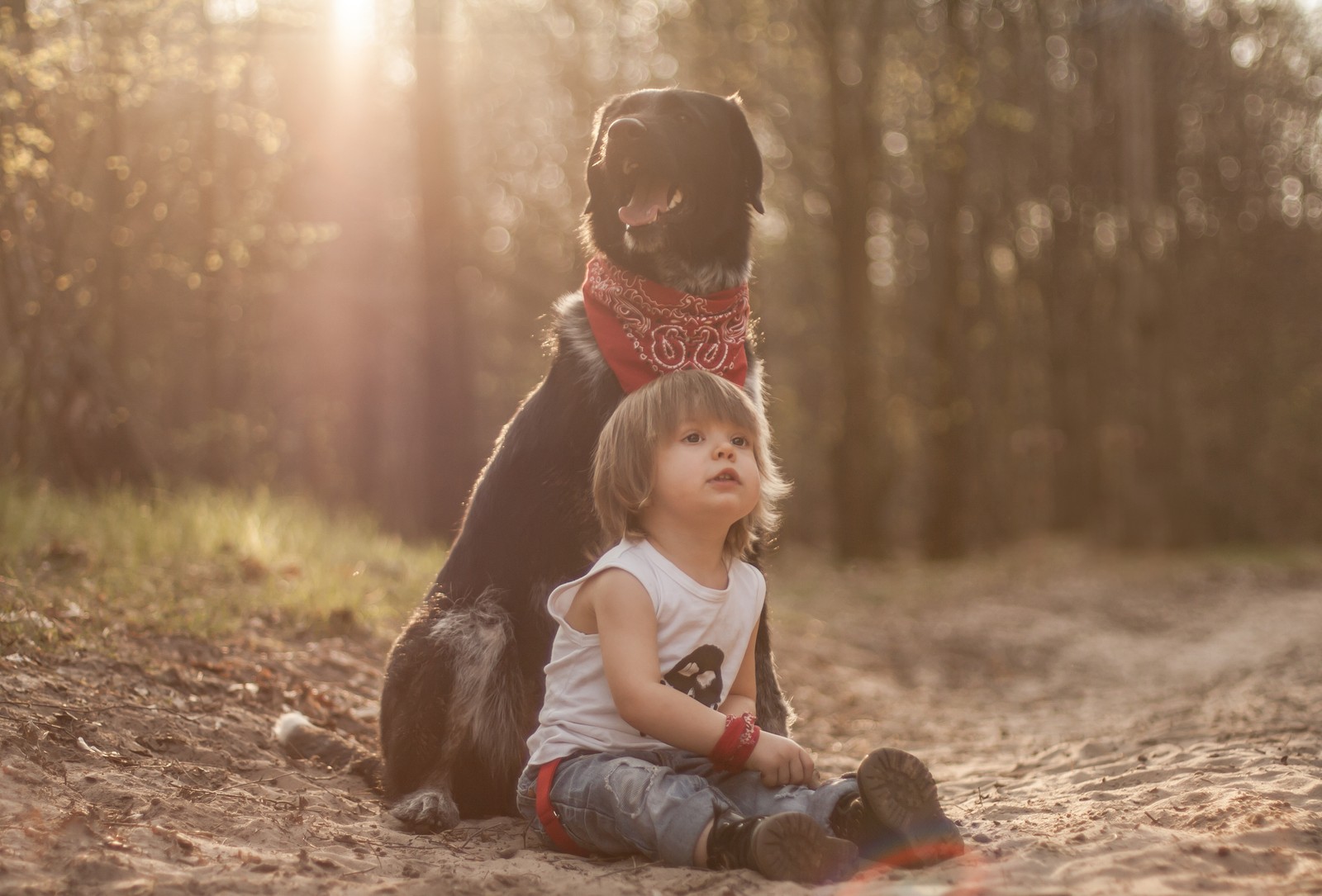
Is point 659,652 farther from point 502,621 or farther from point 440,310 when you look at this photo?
point 440,310

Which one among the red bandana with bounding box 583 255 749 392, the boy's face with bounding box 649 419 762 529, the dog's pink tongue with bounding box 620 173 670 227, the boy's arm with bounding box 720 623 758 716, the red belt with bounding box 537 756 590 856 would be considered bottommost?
the red belt with bounding box 537 756 590 856

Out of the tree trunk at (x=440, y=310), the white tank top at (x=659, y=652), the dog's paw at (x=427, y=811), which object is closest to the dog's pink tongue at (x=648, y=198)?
the white tank top at (x=659, y=652)

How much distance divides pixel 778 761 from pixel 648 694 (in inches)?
15.4

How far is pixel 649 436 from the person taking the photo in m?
3.02

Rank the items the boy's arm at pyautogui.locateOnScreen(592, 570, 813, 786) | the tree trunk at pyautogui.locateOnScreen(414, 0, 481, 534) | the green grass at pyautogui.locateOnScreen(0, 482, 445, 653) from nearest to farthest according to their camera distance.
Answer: the boy's arm at pyautogui.locateOnScreen(592, 570, 813, 786)
the green grass at pyautogui.locateOnScreen(0, 482, 445, 653)
the tree trunk at pyautogui.locateOnScreen(414, 0, 481, 534)

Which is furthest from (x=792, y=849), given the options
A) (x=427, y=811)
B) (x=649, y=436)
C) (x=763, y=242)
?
(x=763, y=242)

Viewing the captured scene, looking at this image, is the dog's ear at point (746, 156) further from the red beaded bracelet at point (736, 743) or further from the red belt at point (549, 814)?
the red belt at point (549, 814)

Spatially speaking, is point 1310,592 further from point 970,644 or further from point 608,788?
point 608,788

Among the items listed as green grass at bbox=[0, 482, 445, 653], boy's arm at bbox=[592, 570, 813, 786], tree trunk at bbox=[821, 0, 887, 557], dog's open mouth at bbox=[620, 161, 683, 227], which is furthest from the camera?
tree trunk at bbox=[821, 0, 887, 557]

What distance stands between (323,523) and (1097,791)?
5.49m

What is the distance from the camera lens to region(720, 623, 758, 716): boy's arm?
3123 mm

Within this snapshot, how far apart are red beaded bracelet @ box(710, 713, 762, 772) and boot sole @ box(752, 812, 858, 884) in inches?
9.7

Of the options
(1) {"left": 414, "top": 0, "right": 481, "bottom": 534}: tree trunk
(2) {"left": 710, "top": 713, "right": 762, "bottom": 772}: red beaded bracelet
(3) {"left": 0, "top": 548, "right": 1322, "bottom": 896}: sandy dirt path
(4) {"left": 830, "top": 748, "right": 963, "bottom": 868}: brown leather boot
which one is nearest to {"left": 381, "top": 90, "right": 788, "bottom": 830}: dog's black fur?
(3) {"left": 0, "top": 548, "right": 1322, "bottom": 896}: sandy dirt path

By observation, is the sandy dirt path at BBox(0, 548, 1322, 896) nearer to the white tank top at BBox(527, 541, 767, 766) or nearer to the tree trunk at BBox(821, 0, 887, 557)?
the white tank top at BBox(527, 541, 767, 766)
